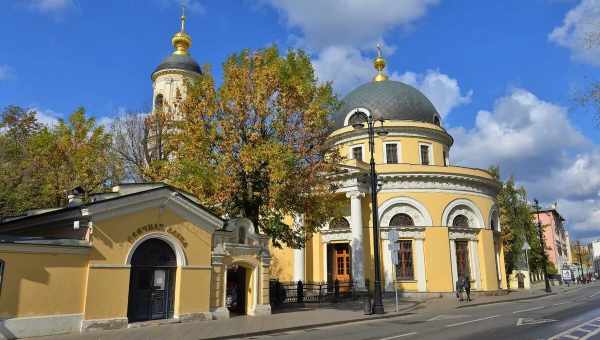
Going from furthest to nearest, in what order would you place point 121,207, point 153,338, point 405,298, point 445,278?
point 445,278
point 405,298
point 121,207
point 153,338

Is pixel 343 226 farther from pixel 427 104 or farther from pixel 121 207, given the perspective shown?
pixel 121 207

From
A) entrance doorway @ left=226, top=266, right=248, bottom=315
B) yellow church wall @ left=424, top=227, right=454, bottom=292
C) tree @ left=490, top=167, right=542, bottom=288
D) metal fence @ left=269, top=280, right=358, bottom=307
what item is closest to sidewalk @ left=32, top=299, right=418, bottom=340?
entrance doorway @ left=226, top=266, right=248, bottom=315

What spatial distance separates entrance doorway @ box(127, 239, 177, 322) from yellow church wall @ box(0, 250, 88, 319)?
175 cm

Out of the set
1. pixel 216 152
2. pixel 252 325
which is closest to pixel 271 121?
pixel 216 152

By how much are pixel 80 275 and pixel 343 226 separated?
21.2m

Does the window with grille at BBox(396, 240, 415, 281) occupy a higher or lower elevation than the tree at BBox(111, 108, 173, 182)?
lower

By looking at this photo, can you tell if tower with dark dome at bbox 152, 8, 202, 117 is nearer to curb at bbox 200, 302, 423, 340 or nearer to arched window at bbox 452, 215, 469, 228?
arched window at bbox 452, 215, 469, 228

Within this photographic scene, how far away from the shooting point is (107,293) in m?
13.9

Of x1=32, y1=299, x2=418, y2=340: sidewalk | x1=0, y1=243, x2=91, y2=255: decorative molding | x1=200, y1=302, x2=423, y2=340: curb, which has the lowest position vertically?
x1=200, y1=302, x2=423, y2=340: curb

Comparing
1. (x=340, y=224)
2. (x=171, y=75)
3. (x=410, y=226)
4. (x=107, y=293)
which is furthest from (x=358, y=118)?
(x=107, y=293)

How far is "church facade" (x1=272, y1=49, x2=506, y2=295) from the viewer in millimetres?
30719

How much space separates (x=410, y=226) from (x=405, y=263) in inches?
101

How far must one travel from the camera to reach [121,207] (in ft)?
47.4

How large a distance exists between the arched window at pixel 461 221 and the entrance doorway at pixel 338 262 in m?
7.99
